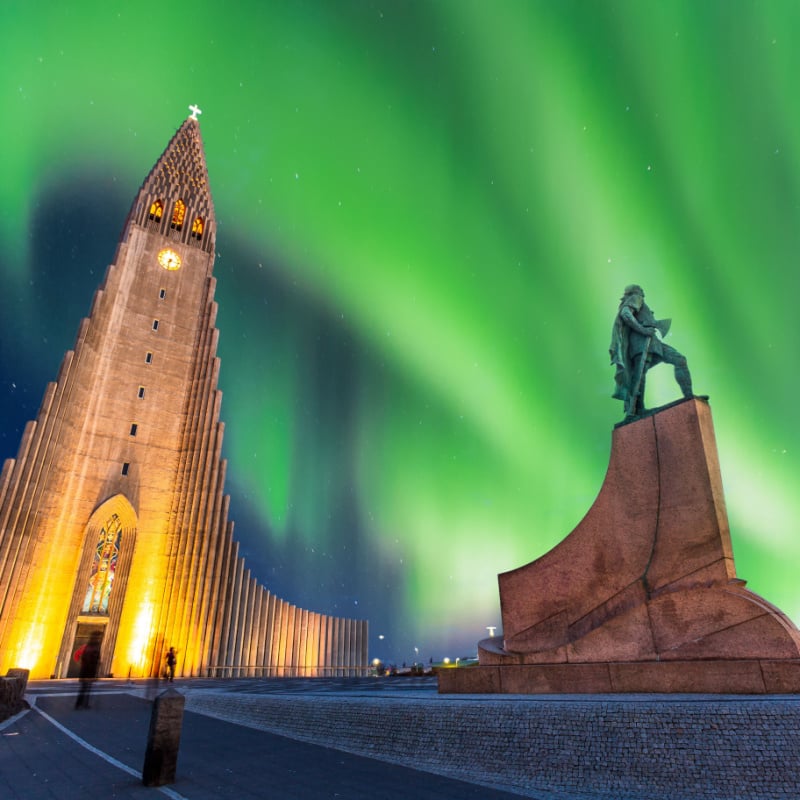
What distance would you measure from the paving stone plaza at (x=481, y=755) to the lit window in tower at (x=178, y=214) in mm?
36125

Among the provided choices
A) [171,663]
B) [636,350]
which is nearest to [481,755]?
[636,350]

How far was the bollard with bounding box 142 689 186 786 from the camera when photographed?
16.2 ft

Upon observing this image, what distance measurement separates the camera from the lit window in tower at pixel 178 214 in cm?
3747

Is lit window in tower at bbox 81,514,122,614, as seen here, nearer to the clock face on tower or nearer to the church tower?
the church tower

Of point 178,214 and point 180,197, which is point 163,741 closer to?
point 178,214

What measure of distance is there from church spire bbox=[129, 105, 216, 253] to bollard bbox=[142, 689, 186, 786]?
36776mm

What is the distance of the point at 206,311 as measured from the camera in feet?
115

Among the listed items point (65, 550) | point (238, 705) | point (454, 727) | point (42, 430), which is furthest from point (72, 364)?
point (454, 727)

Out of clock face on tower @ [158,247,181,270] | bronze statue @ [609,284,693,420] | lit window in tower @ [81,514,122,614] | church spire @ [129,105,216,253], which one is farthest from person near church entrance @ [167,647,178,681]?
church spire @ [129,105,216,253]

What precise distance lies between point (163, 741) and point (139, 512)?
26.0 m

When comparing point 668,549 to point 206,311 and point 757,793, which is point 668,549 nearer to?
Result: point 757,793

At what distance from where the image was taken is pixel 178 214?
38031mm

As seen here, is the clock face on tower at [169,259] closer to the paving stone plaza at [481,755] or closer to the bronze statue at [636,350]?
the paving stone plaza at [481,755]

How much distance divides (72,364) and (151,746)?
92.0 ft
